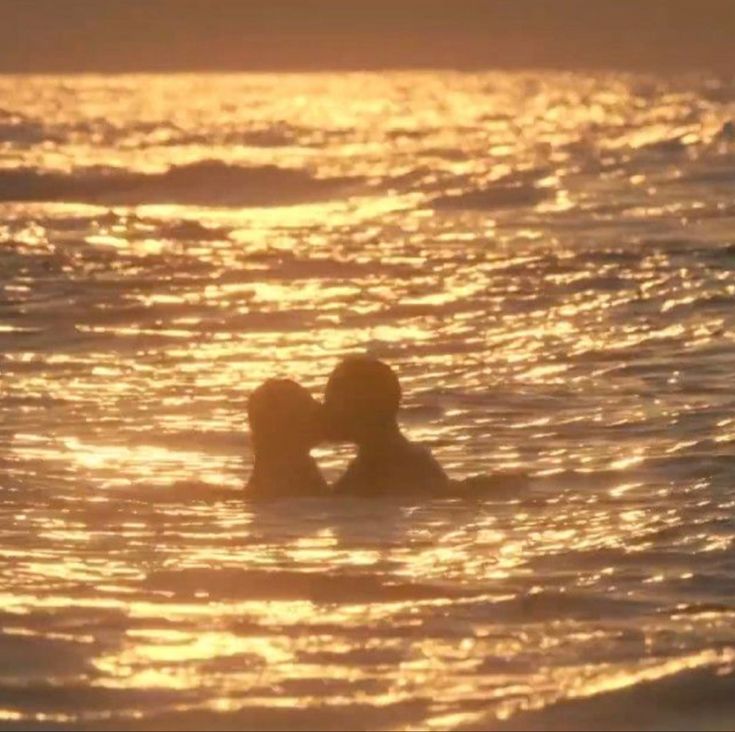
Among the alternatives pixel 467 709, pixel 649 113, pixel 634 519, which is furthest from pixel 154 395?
pixel 649 113

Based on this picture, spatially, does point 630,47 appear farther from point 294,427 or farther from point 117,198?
point 294,427

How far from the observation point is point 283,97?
118 m

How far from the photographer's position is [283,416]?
10562 millimetres

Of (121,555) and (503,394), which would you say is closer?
(121,555)

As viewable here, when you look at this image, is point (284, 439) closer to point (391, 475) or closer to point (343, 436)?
point (343, 436)

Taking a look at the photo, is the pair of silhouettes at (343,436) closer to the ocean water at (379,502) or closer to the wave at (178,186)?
the ocean water at (379,502)

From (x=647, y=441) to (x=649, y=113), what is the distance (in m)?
73.6

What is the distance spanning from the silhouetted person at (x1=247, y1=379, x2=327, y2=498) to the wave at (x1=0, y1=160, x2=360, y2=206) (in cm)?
2582

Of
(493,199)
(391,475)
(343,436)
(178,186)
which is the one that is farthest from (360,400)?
(178,186)

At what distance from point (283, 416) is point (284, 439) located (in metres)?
0.18

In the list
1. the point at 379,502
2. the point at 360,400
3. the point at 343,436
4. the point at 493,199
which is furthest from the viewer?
the point at 493,199

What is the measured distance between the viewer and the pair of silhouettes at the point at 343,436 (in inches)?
413

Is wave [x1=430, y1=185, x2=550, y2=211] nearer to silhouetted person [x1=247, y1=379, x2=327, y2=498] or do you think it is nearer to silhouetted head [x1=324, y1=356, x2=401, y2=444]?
silhouetted person [x1=247, y1=379, x2=327, y2=498]

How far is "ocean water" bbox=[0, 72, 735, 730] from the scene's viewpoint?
24.5ft
